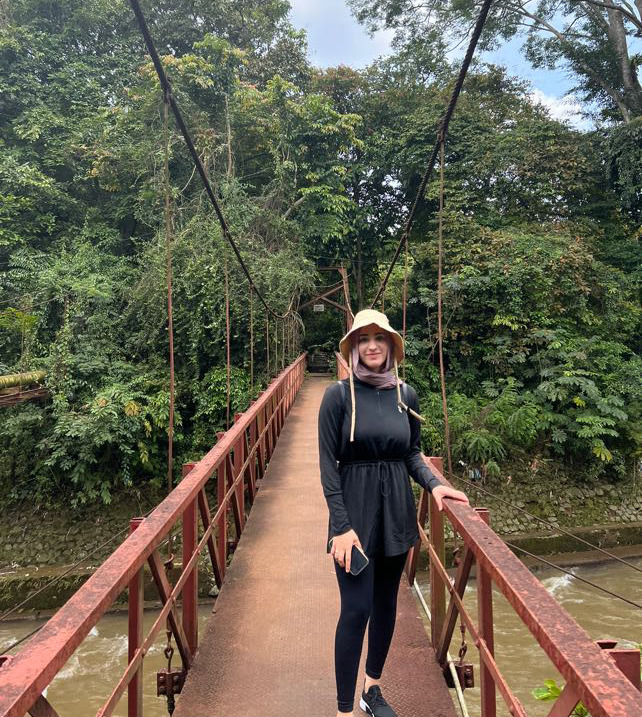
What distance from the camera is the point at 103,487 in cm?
709

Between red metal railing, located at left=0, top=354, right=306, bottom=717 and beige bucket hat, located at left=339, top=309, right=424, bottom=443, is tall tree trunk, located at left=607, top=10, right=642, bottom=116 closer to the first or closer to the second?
red metal railing, located at left=0, top=354, right=306, bottom=717

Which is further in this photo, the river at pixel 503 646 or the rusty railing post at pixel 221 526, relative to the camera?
the river at pixel 503 646

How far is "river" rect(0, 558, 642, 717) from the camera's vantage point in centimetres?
439

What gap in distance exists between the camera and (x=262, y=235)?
34.6 ft

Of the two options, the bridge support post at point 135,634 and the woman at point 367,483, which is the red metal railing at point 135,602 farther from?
the woman at point 367,483

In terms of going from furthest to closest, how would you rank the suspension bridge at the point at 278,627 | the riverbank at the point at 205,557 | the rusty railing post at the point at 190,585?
the riverbank at the point at 205,557 → the rusty railing post at the point at 190,585 → the suspension bridge at the point at 278,627

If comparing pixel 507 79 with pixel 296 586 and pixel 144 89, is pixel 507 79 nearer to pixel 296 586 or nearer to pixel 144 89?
pixel 144 89

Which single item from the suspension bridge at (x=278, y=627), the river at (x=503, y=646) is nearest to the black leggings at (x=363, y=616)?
the suspension bridge at (x=278, y=627)

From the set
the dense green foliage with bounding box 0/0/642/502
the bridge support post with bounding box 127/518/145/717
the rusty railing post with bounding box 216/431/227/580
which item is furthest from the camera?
the dense green foliage with bounding box 0/0/642/502

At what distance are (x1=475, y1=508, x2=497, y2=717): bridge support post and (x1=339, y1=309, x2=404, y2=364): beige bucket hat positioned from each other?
64 centimetres

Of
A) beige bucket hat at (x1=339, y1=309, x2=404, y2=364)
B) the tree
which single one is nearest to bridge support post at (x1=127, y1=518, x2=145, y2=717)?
beige bucket hat at (x1=339, y1=309, x2=404, y2=364)

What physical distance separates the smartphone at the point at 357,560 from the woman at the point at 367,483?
0.8 inches

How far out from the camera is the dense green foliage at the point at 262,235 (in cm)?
774

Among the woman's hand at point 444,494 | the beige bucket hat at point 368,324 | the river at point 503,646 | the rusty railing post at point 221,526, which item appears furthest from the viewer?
the river at point 503,646
